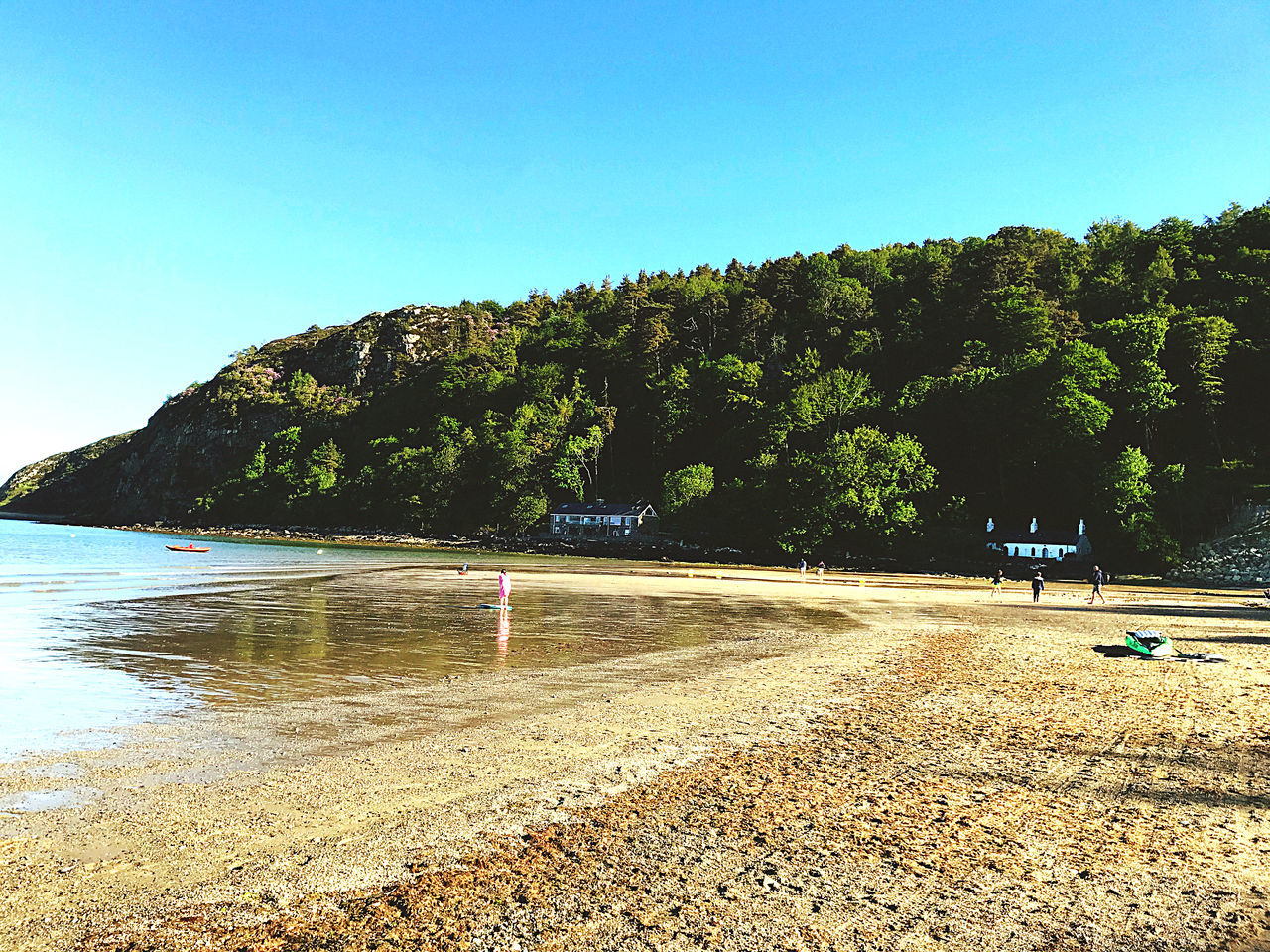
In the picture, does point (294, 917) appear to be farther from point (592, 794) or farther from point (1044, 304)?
point (1044, 304)

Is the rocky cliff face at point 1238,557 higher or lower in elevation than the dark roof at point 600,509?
lower

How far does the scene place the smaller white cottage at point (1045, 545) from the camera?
222 ft

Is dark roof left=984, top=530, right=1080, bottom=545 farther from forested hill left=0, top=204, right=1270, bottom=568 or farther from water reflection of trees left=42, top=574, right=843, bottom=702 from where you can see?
water reflection of trees left=42, top=574, right=843, bottom=702

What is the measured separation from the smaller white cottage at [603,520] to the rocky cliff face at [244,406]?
82.0 m

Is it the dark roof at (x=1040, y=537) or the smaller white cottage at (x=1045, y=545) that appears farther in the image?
the dark roof at (x=1040, y=537)

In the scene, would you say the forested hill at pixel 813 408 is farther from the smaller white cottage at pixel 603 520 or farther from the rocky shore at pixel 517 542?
the smaller white cottage at pixel 603 520

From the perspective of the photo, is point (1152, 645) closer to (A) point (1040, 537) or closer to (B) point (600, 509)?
(A) point (1040, 537)

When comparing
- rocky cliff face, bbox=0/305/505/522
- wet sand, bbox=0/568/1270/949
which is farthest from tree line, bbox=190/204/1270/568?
wet sand, bbox=0/568/1270/949

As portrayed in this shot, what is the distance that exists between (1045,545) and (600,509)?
57.4 metres

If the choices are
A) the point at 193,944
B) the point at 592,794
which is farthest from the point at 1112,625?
the point at 193,944

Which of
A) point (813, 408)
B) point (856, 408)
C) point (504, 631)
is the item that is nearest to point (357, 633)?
point (504, 631)

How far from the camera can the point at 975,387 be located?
9038cm

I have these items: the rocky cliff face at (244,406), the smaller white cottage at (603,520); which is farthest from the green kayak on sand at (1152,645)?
the rocky cliff face at (244,406)

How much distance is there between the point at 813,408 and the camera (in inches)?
3974
